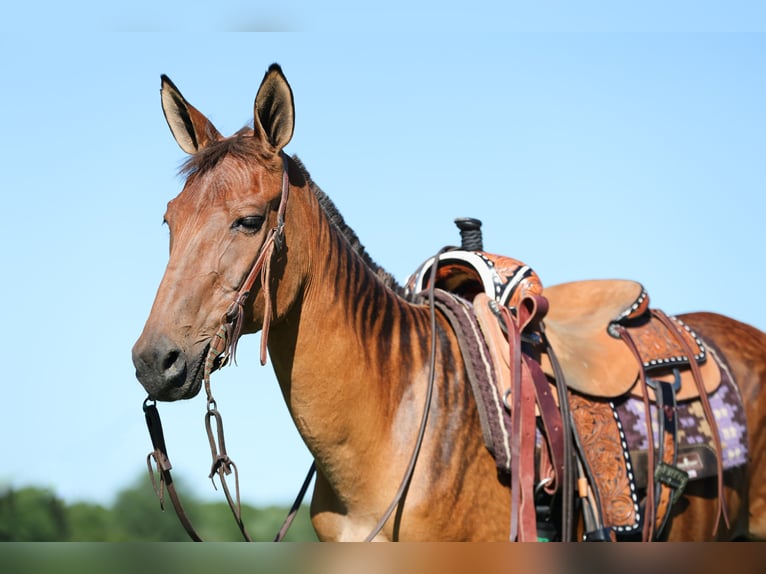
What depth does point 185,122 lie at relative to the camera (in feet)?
11.3

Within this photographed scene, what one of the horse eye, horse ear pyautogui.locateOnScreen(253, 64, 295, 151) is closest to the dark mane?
horse ear pyautogui.locateOnScreen(253, 64, 295, 151)

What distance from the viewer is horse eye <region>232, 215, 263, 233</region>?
302cm

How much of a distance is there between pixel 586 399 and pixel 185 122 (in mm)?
2128

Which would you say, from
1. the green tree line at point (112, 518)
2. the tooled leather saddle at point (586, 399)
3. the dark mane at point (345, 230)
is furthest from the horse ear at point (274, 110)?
the green tree line at point (112, 518)

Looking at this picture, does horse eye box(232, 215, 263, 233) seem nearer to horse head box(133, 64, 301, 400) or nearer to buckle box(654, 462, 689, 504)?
horse head box(133, 64, 301, 400)

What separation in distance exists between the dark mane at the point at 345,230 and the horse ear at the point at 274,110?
0.70 ft

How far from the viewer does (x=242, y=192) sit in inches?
→ 120

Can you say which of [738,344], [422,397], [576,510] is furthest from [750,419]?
[422,397]

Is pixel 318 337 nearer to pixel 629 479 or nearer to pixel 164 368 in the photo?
pixel 164 368

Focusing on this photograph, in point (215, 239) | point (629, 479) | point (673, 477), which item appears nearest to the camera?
point (215, 239)

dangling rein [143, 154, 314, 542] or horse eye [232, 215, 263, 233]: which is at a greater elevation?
horse eye [232, 215, 263, 233]

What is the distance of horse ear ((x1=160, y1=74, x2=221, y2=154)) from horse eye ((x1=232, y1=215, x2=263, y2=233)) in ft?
1.61

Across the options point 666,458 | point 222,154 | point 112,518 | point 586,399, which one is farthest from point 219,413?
point 112,518

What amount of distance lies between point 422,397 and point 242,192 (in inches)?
43.3
